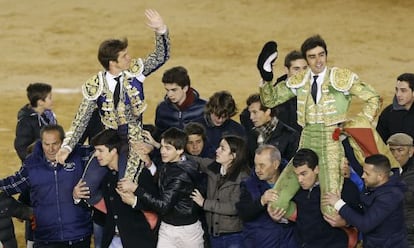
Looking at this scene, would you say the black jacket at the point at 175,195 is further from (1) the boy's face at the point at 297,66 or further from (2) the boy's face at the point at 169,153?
(1) the boy's face at the point at 297,66

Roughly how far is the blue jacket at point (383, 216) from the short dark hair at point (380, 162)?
115 millimetres

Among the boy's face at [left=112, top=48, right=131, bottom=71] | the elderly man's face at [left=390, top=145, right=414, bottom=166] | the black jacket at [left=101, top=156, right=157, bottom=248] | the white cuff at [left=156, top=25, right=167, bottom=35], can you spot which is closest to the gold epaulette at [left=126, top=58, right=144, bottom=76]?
the boy's face at [left=112, top=48, right=131, bottom=71]

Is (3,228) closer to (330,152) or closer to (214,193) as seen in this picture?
(214,193)

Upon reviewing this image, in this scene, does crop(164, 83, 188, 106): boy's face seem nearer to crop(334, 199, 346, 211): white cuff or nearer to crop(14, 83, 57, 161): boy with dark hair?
crop(14, 83, 57, 161): boy with dark hair

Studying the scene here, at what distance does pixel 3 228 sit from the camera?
1177 cm

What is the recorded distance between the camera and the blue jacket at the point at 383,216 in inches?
398

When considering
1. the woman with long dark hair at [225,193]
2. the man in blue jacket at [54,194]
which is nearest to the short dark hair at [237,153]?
the woman with long dark hair at [225,193]

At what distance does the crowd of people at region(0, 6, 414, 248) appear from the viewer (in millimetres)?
10555

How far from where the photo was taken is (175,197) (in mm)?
11031

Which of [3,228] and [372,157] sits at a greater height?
[372,157]

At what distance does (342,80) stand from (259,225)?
1.57m

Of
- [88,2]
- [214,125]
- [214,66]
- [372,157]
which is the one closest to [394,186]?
[372,157]

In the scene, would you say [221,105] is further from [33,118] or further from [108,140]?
[33,118]

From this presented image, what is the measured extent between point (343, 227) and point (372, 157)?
0.79m
